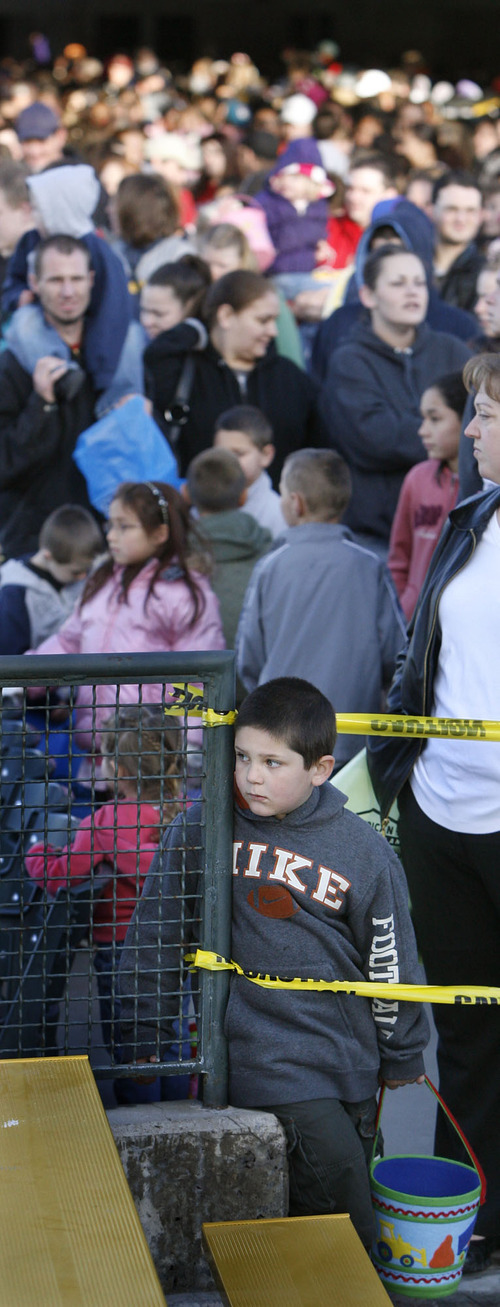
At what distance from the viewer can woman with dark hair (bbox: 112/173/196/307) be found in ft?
23.4

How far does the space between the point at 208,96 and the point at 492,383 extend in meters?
15.6

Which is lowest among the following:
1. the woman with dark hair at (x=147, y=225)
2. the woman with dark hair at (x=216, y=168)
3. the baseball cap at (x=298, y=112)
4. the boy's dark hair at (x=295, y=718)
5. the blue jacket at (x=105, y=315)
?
the boy's dark hair at (x=295, y=718)

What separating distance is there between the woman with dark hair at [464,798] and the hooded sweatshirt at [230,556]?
1.86 m

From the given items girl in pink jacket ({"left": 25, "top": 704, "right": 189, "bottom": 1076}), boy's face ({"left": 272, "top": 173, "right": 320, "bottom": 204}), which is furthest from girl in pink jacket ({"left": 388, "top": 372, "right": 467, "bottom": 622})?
boy's face ({"left": 272, "top": 173, "right": 320, "bottom": 204})

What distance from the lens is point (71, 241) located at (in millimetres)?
5848

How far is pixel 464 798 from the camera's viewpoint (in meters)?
2.99

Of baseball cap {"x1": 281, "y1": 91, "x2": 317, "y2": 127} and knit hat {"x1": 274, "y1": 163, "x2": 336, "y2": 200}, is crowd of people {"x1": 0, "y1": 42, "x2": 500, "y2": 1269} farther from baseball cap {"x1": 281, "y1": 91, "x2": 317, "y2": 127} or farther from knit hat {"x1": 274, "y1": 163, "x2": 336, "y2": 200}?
baseball cap {"x1": 281, "y1": 91, "x2": 317, "y2": 127}

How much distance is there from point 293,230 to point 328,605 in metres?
5.05

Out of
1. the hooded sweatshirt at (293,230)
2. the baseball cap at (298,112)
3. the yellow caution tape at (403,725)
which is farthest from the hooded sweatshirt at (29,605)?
the baseball cap at (298,112)

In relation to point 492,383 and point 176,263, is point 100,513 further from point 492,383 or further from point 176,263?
point 492,383

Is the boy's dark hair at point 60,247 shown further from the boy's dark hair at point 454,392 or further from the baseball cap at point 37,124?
the baseball cap at point 37,124

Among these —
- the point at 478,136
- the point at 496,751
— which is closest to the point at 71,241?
the point at 496,751

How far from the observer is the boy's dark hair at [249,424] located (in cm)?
550

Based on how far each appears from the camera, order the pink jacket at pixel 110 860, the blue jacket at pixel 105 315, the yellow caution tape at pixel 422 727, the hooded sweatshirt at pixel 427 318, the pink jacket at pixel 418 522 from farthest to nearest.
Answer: the hooded sweatshirt at pixel 427 318, the blue jacket at pixel 105 315, the pink jacket at pixel 418 522, the pink jacket at pixel 110 860, the yellow caution tape at pixel 422 727
